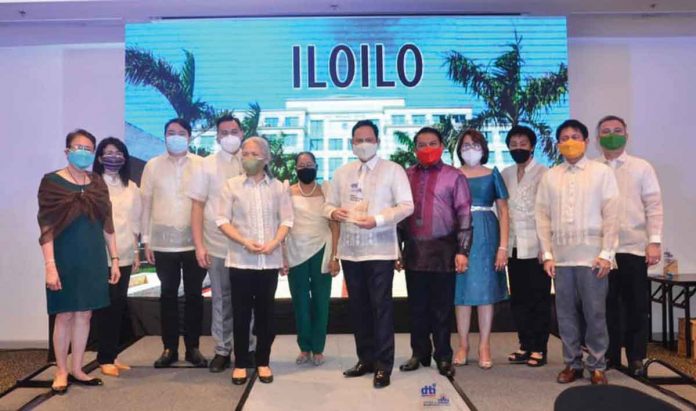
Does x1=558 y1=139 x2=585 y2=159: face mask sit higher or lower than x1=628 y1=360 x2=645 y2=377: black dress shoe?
higher

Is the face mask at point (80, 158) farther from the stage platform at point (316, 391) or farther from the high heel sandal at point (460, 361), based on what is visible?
the high heel sandal at point (460, 361)

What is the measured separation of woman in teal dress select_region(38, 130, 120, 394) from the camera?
3.06 meters

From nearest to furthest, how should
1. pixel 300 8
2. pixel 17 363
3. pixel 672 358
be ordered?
pixel 672 358 → pixel 17 363 → pixel 300 8

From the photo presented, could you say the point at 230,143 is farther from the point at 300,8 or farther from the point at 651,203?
the point at 651,203

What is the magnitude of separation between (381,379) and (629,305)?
5.55ft

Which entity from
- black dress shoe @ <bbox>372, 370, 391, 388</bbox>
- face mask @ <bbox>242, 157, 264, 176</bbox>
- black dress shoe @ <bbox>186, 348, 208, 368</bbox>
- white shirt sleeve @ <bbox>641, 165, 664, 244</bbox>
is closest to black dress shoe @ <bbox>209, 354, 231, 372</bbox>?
black dress shoe @ <bbox>186, 348, 208, 368</bbox>

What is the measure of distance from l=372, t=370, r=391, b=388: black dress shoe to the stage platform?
3 centimetres

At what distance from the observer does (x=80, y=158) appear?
3162mm

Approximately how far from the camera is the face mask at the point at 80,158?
10.3 feet

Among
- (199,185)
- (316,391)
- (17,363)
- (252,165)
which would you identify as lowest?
(17,363)

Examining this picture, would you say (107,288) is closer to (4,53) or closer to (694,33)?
(4,53)

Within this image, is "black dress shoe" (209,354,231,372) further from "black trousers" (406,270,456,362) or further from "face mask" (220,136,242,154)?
"face mask" (220,136,242,154)

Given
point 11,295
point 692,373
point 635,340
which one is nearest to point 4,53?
point 11,295

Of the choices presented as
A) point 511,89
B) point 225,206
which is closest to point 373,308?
point 225,206
